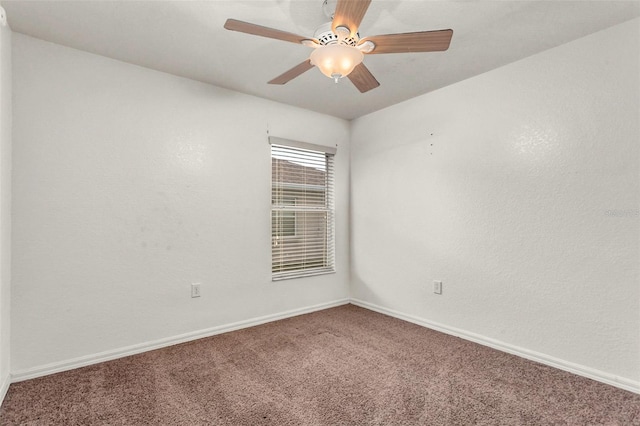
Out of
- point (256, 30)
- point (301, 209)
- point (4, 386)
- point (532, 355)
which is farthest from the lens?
point (301, 209)

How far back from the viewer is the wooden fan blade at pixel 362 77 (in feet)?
6.67

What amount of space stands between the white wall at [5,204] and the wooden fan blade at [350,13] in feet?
6.80

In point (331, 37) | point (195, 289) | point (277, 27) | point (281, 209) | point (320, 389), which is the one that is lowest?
point (320, 389)

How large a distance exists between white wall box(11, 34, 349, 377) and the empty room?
15 mm

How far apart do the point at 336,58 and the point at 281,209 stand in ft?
7.01

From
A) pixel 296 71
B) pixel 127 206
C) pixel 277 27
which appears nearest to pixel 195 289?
pixel 127 206

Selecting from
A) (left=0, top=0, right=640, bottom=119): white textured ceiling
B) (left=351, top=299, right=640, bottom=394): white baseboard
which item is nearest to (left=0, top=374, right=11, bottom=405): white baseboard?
(left=0, top=0, right=640, bottom=119): white textured ceiling

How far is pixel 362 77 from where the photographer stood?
7.01ft

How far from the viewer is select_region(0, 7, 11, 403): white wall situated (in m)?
2.04

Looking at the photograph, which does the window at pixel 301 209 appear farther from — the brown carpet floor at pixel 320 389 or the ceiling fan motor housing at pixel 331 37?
the ceiling fan motor housing at pixel 331 37

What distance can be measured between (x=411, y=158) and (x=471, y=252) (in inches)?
44.6

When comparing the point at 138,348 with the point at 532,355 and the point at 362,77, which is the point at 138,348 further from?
the point at 532,355

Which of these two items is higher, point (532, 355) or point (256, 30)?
point (256, 30)

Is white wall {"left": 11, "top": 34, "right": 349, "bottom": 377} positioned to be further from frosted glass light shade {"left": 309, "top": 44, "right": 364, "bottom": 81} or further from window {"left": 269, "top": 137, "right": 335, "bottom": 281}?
frosted glass light shade {"left": 309, "top": 44, "right": 364, "bottom": 81}
